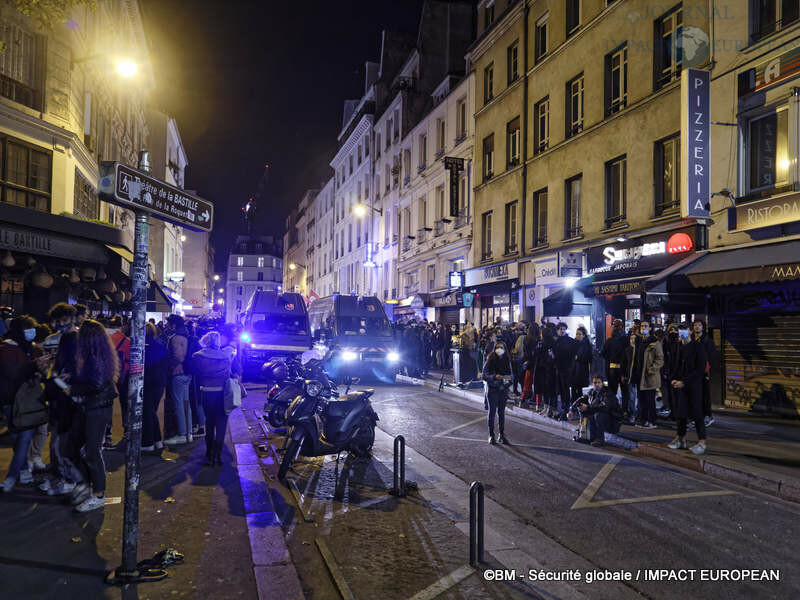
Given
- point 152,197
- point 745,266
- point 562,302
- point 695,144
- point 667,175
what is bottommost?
point 562,302

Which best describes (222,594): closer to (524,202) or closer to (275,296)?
(275,296)

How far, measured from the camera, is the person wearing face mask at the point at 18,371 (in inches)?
224

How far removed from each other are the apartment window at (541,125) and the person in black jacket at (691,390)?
14.2 metres

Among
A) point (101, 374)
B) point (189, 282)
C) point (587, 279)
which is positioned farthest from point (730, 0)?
point (189, 282)

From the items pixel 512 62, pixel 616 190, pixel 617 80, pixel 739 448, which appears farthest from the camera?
pixel 512 62

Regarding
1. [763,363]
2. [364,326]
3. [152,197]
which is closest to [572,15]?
[364,326]

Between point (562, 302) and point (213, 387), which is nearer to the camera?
point (213, 387)

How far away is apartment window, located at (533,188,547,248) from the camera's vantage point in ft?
69.3

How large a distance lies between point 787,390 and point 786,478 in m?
5.97

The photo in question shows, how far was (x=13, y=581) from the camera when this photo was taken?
3.89 meters

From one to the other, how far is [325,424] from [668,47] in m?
14.7

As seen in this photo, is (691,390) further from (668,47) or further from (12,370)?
(668,47)

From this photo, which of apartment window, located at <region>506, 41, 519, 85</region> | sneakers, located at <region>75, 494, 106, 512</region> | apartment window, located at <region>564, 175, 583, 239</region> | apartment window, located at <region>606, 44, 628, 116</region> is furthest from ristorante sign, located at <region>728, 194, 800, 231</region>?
apartment window, located at <region>506, 41, 519, 85</region>

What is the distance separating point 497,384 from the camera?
9.28m
